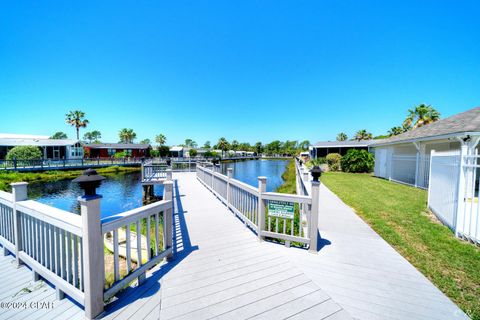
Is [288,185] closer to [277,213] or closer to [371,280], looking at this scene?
[277,213]

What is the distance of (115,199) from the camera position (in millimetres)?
13695

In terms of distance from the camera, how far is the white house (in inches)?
292

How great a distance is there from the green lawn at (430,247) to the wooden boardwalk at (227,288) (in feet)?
5.87

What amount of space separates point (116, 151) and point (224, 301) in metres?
47.4

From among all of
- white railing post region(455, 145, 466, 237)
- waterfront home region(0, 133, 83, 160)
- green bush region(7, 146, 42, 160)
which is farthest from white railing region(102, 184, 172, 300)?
waterfront home region(0, 133, 83, 160)

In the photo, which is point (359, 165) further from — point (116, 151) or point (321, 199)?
point (116, 151)

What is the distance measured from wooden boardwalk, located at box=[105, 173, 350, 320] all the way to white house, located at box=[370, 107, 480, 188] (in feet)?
27.7

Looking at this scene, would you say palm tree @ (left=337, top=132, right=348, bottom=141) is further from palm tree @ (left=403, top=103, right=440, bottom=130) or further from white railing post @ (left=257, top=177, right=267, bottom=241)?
white railing post @ (left=257, top=177, right=267, bottom=241)

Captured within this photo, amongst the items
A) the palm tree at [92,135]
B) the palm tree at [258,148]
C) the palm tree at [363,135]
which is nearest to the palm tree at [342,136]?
the palm tree at [363,135]

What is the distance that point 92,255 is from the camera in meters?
1.92

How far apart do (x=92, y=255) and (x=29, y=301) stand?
4.16 ft

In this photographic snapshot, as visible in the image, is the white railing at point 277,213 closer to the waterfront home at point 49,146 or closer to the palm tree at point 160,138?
the waterfront home at point 49,146

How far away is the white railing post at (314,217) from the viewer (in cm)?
330

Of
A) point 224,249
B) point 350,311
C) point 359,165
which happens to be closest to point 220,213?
point 224,249
